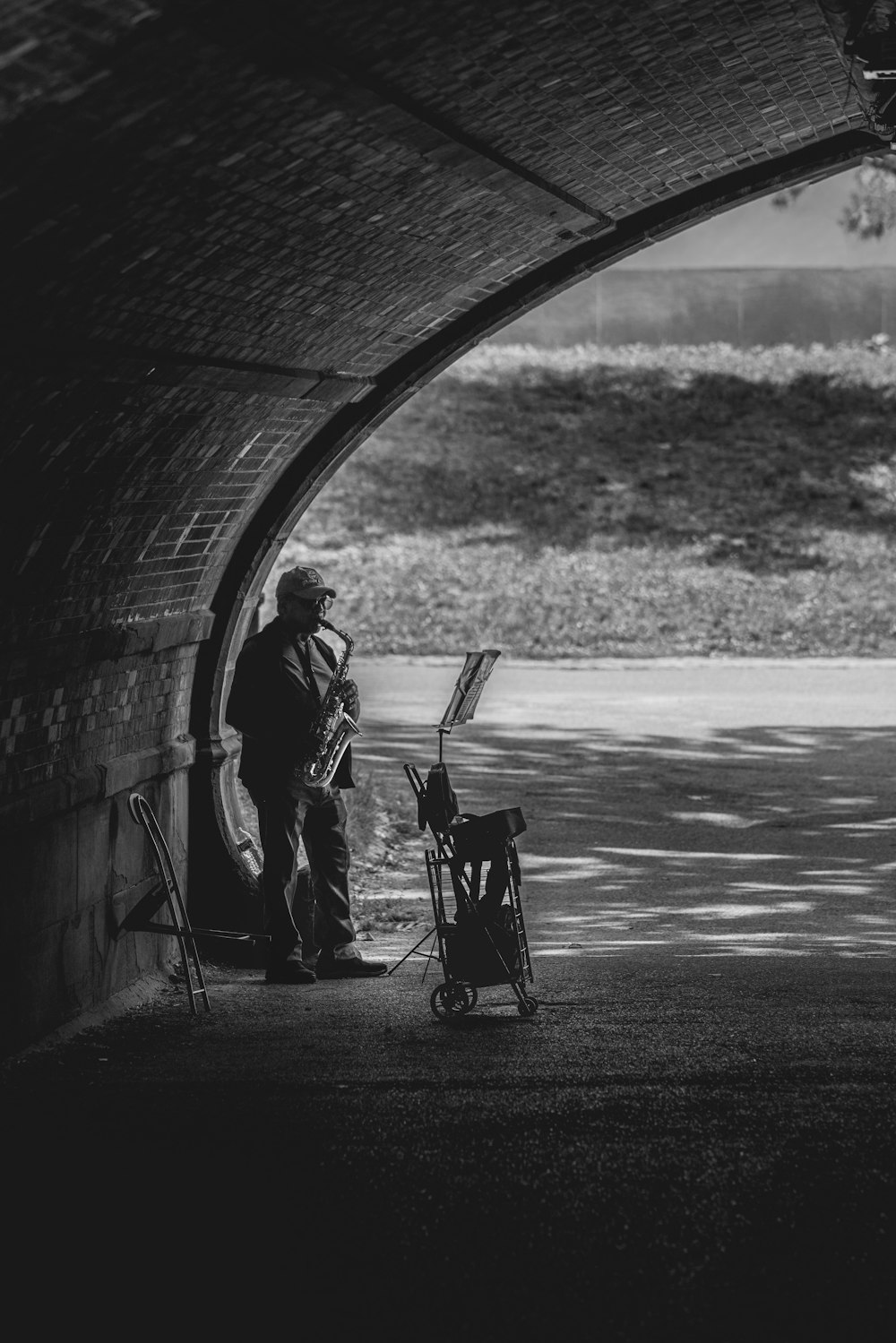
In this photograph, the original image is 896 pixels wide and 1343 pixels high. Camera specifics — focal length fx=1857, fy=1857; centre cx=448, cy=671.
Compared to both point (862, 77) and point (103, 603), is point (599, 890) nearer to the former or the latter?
point (103, 603)

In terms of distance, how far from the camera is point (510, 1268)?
4.27 meters

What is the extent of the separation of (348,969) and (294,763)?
3.38 feet

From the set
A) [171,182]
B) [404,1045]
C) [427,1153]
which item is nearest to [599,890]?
[404,1045]

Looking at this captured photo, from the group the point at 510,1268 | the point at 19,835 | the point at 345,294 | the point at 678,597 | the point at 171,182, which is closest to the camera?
the point at 510,1268

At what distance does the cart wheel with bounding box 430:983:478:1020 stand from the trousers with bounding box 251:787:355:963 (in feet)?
4.56

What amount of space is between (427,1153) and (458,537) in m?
22.5

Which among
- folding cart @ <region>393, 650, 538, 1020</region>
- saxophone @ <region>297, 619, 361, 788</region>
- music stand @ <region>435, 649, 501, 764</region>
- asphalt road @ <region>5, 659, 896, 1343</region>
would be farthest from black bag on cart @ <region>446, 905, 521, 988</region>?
saxophone @ <region>297, 619, 361, 788</region>

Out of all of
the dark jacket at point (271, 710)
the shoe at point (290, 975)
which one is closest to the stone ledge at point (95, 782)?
the dark jacket at point (271, 710)

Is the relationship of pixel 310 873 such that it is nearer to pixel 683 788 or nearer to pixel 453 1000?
pixel 453 1000

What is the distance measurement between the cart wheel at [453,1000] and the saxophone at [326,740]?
4.86 feet

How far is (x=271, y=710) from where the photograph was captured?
8469 millimetres

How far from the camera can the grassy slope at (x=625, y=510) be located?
23.6 meters

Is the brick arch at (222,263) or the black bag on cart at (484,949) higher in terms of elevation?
the brick arch at (222,263)

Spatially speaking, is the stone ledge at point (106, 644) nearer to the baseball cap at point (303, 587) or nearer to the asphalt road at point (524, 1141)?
the baseball cap at point (303, 587)
